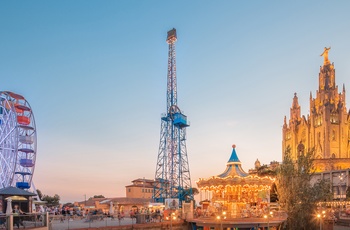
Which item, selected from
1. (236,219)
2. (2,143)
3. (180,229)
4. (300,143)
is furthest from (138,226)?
(300,143)

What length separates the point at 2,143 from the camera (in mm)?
58062

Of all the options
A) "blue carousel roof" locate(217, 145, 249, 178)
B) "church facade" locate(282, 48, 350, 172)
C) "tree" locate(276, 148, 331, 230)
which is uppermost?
"church facade" locate(282, 48, 350, 172)

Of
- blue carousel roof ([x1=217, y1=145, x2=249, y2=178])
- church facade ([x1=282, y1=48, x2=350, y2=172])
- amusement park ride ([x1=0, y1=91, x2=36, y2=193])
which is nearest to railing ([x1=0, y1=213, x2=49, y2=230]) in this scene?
blue carousel roof ([x1=217, y1=145, x2=249, y2=178])

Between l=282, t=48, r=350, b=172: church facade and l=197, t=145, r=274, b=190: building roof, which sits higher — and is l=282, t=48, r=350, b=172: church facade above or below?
above

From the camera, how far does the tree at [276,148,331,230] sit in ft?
116

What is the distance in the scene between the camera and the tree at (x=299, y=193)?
35.5m

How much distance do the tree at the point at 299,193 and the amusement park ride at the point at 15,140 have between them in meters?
40.0

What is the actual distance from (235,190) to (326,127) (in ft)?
245

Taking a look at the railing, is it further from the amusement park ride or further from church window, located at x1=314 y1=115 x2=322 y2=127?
church window, located at x1=314 y1=115 x2=322 y2=127

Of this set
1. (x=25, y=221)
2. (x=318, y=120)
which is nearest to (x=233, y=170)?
(x=25, y=221)

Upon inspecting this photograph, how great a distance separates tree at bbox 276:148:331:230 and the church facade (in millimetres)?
60008

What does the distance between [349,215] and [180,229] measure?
Result: 885 inches

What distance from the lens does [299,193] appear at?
36.2 m

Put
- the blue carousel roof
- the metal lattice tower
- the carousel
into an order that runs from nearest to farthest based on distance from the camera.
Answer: the carousel
the blue carousel roof
the metal lattice tower
